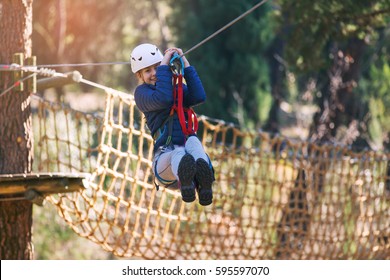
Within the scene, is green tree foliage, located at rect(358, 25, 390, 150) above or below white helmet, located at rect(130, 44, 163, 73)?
above

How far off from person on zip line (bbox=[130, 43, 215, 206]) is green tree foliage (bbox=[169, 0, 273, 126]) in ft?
22.9

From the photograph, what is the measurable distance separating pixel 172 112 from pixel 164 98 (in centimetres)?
9

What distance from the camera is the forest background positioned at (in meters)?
5.97

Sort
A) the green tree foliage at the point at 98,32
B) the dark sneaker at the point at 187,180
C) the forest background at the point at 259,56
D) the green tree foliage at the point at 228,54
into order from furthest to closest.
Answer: the green tree foliage at the point at 98,32
the green tree foliage at the point at 228,54
the forest background at the point at 259,56
the dark sneaker at the point at 187,180

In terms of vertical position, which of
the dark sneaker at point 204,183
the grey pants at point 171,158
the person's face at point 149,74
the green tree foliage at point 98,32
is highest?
the green tree foliage at point 98,32

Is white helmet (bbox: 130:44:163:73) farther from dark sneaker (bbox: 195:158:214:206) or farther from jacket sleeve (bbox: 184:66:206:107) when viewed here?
dark sneaker (bbox: 195:158:214:206)

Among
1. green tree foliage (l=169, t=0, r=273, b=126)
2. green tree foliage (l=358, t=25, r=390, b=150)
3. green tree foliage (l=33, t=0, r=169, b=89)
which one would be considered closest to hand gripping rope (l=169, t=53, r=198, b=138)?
green tree foliage (l=358, t=25, r=390, b=150)

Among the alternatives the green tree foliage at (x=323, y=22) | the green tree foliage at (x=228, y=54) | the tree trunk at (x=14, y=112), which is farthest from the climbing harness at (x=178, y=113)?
the green tree foliage at (x=228, y=54)

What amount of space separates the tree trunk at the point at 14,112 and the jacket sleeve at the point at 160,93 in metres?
1.08

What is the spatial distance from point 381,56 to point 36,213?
4123 millimetres

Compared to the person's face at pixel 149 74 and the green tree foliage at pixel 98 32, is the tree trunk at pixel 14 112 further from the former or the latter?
the green tree foliage at pixel 98 32

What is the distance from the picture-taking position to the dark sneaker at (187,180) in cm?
321

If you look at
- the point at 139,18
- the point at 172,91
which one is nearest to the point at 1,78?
the point at 172,91
